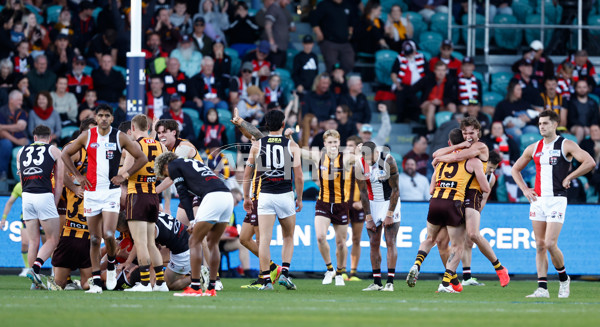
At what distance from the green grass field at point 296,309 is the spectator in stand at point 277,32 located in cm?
996

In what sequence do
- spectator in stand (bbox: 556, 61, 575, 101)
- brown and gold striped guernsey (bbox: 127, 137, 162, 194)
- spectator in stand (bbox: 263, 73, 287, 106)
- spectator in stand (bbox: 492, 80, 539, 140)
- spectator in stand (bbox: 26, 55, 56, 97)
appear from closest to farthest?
brown and gold striped guernsey (bbox: 127, 137, 162, 194) < spectator in stand (bbox: 26, 55, 56, 97) < spectator in stand (bbox: 263, 73, 287, 106) < spectator in stand (bbox: 492, 80, 539, 140) < spectator in stand (bbox: 556, 61, 575, 101)

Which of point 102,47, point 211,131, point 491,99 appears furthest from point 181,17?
point 491,99

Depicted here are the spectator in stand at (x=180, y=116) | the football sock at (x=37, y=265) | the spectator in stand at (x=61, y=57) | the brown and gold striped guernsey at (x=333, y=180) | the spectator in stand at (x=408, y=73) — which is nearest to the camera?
the football sock at (x=37, y=265)

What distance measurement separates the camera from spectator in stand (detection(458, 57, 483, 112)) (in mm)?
22438

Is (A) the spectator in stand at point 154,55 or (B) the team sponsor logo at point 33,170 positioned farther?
(A) the spectator in stand at point 154,55

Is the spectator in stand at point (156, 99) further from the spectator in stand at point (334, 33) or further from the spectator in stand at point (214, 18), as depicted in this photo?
the spectator in stand at point (334, 33)

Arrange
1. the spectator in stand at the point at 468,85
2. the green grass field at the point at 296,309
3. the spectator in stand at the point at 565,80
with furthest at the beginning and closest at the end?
the spectator in stand at the point at 565,80, the spectator in stand at the point at 468,85, the green grass field at the point at 296,309

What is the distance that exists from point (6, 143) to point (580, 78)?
13737 mm

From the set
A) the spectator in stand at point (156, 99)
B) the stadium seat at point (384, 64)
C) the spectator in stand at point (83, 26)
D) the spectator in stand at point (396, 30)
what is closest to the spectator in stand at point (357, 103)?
the stadium seat at point (384, 64)

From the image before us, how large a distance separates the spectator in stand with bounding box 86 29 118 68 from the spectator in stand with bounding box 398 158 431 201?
7.21 meters

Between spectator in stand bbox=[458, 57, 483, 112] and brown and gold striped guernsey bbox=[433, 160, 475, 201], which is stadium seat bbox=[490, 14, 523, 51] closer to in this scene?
spectator in stand bbox=[458, 57, 483, 112]

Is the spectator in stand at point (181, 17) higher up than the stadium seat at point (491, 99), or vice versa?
the spectator in stand at point (181, 17)

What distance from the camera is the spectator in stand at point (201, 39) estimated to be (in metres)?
22.1

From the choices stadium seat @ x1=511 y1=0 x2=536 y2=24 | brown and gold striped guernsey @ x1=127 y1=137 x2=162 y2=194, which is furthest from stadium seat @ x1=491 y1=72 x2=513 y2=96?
brown and gold striped guernsey @ x1=127 y1=137 x2=162 y2=194
